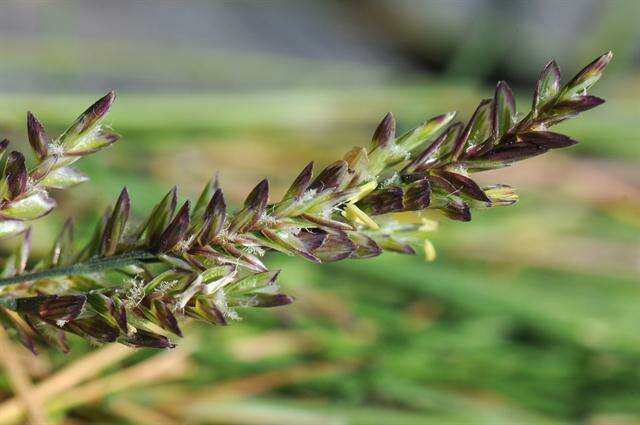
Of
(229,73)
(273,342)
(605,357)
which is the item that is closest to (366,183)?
(273,342)

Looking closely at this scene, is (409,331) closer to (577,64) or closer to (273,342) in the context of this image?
(273,342)

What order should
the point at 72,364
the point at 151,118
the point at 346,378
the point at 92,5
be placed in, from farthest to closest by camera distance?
the point at 92,5, the point at 151,118, the point at 346,378, the point at 72,364

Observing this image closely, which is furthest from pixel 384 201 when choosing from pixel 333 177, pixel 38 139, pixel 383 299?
pixel 383 299

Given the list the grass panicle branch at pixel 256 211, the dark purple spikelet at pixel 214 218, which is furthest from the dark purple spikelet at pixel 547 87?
the dark purple spikelet at pixel 214 218

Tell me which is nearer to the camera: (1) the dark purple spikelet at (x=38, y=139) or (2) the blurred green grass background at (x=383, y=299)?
(1) the dark purple spikelet at (x=38, y=139)

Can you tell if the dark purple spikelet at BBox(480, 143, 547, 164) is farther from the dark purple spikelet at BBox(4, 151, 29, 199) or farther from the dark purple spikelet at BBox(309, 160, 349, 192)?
the dark purple spikelet at BBox(4, 151, 29, 199)

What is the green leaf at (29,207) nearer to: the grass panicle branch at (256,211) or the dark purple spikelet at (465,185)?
the grass panicle branch at (256,211)
